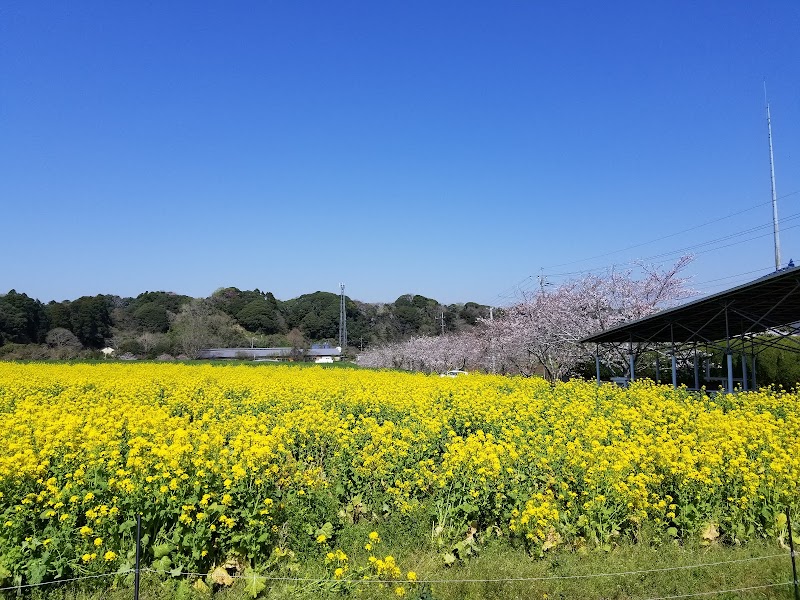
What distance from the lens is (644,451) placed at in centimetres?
632

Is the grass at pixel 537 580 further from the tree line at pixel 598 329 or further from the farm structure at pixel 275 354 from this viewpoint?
the farm structure at pixel 275 354

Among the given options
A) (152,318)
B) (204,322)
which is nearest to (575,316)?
(204,322)

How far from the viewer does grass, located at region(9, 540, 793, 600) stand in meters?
4.45

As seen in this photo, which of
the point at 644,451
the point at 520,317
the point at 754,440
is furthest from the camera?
the point at 520,317

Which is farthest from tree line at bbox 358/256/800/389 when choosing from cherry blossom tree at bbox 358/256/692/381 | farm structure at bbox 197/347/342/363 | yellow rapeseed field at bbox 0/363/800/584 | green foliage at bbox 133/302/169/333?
green foliage at bbox 133/302/169/333

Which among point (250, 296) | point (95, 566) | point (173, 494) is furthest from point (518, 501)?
point (250, 296)

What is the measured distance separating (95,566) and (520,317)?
30.3m

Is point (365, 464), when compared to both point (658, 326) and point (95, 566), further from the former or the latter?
point (658, 326)

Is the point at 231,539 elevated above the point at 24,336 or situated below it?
below

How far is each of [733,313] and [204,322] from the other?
63.3 metres

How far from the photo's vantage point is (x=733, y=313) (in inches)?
715

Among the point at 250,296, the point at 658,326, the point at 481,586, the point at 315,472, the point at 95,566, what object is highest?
the point at 250,296

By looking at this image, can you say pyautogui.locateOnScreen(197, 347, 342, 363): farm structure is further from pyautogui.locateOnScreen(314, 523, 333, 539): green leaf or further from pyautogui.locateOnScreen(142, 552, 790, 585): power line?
pyautogui.locateOnScreen(142, 552, 790, 585): power line

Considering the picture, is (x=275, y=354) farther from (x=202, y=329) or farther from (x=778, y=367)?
(x=778, y=367)
